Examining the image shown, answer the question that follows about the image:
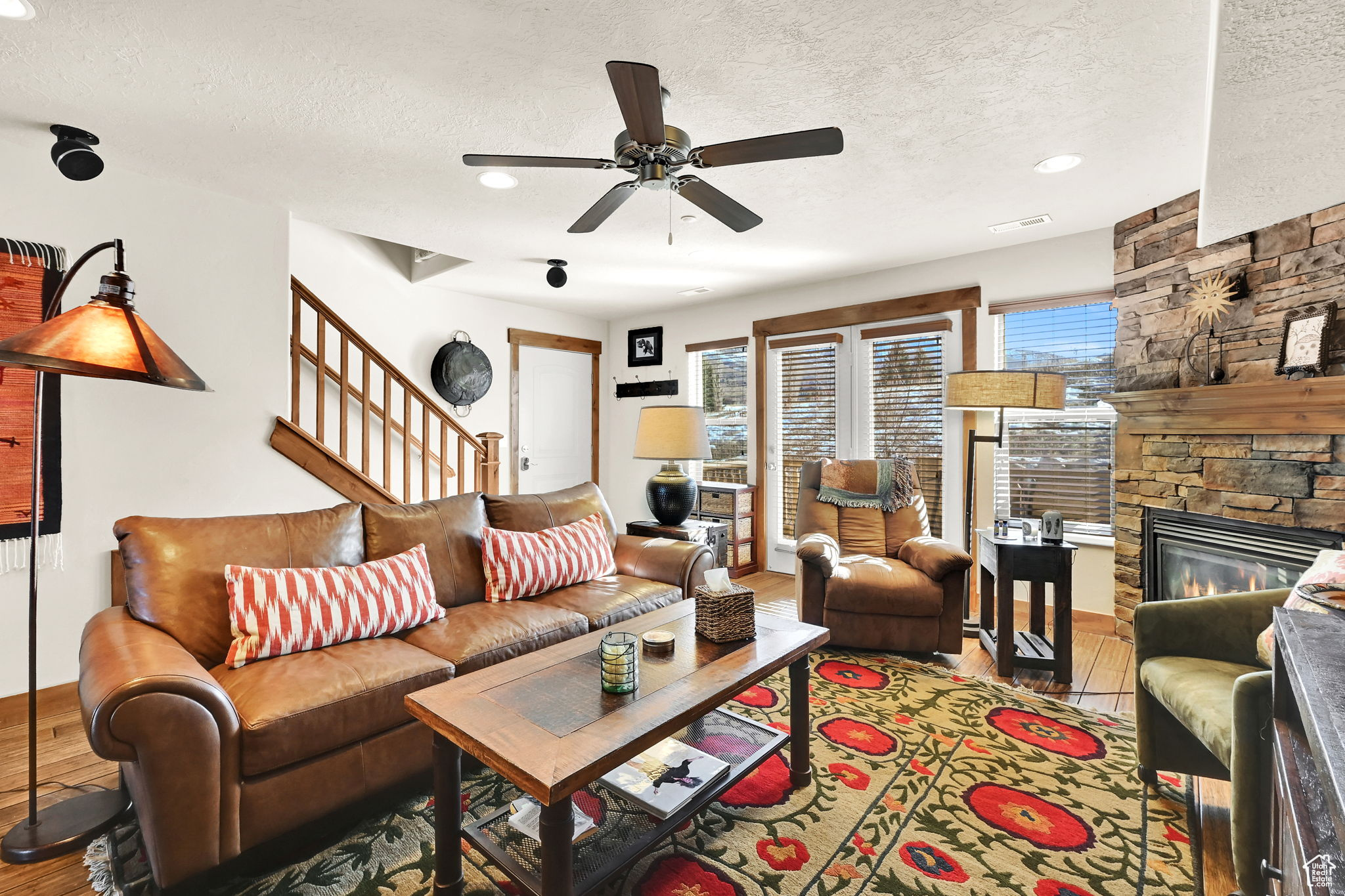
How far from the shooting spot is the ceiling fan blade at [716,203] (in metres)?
2.10

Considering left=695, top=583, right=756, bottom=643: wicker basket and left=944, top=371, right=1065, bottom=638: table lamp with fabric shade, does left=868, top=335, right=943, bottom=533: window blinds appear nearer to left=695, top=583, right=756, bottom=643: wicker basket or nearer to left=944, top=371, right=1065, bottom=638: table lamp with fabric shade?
left=944, top=371, right=1065, bottom=638: table lamp with fabric shade

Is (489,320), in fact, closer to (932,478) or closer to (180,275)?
(180,275)

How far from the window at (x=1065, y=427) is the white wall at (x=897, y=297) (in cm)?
12

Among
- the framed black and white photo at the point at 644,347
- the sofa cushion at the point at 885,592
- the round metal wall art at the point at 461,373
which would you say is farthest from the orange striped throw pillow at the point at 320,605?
the framed black and white photo at the point at 644,347

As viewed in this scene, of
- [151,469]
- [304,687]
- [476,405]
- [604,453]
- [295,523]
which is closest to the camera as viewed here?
[304,687]

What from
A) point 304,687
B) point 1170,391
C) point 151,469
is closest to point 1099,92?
point 1170,391

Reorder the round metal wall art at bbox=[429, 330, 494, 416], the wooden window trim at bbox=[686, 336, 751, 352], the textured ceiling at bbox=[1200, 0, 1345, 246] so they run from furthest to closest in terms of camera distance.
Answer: the wooden window trim at bbox=[686, 336, 751, 352]
the round metal wall art at bbox=[429, 330, 494, 416]
the textured ceiling at bbox=[1200, 0, 1345, 246]

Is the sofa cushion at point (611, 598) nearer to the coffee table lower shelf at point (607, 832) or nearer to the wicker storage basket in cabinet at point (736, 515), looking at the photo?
the coffee table lower shelf at point (607, 832)

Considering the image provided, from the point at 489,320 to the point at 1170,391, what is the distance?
15.4 feet

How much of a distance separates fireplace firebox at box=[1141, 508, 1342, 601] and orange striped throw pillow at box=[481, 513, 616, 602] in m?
2.77

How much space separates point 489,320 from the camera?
206 inches

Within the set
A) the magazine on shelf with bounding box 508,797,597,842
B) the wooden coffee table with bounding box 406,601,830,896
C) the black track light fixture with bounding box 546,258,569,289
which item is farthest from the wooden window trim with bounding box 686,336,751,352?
the magazine on shelf with bounding box 508,797,597,842

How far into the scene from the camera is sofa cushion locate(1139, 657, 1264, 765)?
5.18 feet

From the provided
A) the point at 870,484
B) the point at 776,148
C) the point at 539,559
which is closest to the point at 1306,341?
the point at 870,484
